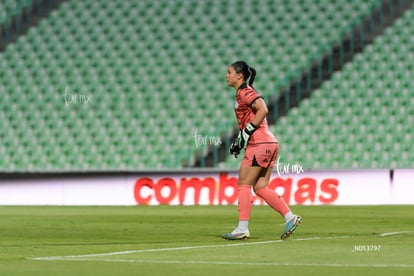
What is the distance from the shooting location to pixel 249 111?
38.5 feet

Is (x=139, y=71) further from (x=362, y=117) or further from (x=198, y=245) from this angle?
(x=198, y=245)

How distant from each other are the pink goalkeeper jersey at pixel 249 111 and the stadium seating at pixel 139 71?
13.4m

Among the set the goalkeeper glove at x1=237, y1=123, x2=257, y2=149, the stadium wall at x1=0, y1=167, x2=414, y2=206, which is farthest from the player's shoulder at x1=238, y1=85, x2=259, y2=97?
the stadium wall at x1=0, y1=167, x2=414, y2=206

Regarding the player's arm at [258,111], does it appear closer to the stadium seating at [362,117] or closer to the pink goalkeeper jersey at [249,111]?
the pink goalkeeper jersey at [249,111]

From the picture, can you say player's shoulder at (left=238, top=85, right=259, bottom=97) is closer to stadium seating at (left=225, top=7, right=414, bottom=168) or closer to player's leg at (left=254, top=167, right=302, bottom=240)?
player's leg at (left=254, top=167, right=302, bottom=240)

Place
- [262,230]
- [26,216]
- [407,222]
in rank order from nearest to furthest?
1. [262,230]
2. [407,222]
3. [26,216]

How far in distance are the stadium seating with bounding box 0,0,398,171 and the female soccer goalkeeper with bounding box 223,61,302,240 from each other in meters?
13.4

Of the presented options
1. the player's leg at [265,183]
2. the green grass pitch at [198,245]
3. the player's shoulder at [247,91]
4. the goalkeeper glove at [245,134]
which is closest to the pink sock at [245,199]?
the player's leg at [265,183]

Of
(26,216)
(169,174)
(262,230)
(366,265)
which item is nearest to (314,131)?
(169,174)

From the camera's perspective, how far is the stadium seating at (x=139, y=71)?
25891 millimetres

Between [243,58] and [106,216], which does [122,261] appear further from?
[243,58]

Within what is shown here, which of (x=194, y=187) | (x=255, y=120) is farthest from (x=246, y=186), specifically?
(x=194, y=187)

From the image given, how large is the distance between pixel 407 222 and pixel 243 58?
39.7ft

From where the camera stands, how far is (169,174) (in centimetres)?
2402
